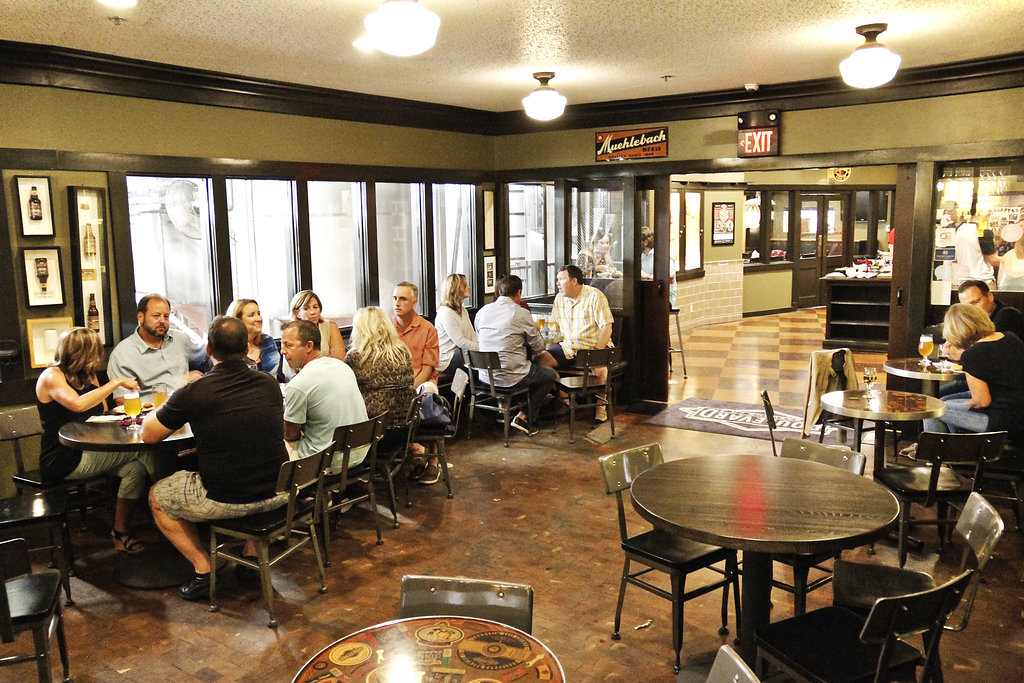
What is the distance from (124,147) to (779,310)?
12.2m

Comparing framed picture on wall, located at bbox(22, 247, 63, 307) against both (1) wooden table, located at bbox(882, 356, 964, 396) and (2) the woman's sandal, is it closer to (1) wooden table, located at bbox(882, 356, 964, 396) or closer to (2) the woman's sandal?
(2) the woman's sandal

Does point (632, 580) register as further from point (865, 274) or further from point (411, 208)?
point (865, 274)

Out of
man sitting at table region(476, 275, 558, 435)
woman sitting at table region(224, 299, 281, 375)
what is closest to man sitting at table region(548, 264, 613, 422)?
man sitting at table region(476, 275, 558, 435)

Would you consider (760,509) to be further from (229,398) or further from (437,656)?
(229,398)

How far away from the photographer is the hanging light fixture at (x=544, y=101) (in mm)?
5820

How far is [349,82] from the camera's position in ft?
20.3

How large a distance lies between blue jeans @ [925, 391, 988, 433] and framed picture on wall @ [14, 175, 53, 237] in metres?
5.58

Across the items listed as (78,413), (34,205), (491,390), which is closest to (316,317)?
(491,390)

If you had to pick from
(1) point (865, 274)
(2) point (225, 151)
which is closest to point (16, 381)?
(2) point (225, 151)

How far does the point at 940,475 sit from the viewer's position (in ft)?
14.1

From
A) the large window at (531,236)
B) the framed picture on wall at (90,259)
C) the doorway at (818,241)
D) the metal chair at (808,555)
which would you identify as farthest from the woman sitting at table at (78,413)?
the doorway at (818,241)

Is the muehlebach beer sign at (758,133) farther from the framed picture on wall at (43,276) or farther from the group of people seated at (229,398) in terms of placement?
the framed picture on wall at (43,276)

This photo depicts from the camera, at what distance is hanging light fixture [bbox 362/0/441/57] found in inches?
135

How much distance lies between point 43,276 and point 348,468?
2338 mm
